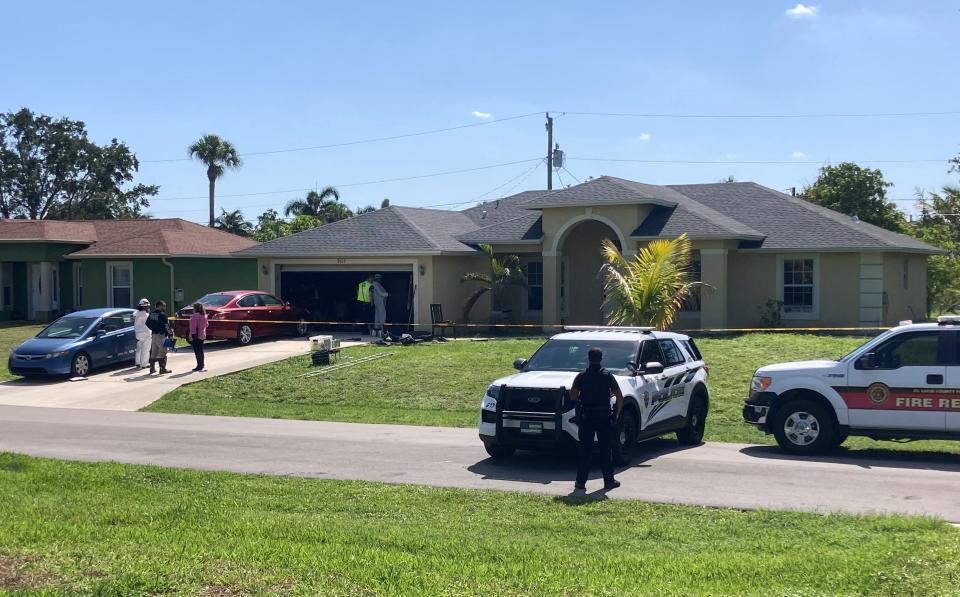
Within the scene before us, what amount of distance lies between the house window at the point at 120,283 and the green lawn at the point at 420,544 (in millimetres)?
26192

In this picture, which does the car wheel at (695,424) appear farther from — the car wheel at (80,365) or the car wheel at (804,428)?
the car wheel at (80,365)

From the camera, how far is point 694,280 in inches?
1179

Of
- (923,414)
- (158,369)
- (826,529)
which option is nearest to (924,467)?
(923,414)

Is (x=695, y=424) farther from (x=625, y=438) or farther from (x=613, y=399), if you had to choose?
(x=613, y=399)

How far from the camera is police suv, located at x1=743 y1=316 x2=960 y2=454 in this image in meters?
13.8

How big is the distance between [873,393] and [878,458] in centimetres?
103

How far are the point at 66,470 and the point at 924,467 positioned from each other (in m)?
11.2

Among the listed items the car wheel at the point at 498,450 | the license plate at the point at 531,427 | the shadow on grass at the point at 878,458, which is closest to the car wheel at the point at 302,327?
the car wheel at the point at 498,450

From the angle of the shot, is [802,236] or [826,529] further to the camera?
[802,236]

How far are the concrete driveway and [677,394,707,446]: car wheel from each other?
1147cm

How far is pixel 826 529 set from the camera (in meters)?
8.97

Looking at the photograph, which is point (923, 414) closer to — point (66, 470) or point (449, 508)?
point (449, 508)

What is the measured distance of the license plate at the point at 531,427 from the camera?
12.9m

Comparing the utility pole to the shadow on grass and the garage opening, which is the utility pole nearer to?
the garage opening
